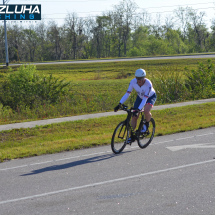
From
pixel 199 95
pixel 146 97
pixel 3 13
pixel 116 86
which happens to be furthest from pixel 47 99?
pixel 3 13

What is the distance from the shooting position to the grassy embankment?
1678 centimetres

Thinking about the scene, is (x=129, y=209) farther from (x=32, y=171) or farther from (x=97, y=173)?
(x=32, y=171)

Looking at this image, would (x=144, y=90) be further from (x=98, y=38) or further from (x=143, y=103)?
(x=98, y=38)

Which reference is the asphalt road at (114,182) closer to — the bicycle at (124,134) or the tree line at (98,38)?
the bicycle at (124,134)

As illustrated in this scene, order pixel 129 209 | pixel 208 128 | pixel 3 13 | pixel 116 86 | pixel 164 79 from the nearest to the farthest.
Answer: pixel 129 209
pixel 208 128
pixel 164 79
pixel 116 86
pixel 3 13

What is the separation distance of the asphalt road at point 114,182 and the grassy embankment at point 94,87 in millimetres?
7166

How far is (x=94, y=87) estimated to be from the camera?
25344mm

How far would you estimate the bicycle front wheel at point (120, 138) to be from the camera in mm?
8109

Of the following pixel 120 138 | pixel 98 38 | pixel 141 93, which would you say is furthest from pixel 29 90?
pixel 98 38

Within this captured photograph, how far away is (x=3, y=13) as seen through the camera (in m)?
36.1

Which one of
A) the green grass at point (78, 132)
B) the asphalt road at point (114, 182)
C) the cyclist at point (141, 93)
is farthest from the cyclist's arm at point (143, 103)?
the green grass at point (78, 132)

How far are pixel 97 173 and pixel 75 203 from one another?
1.60 metres

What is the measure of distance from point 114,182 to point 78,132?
5387mm

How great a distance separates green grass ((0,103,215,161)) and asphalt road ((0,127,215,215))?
24.9 inches
